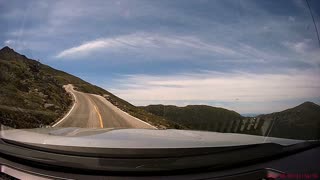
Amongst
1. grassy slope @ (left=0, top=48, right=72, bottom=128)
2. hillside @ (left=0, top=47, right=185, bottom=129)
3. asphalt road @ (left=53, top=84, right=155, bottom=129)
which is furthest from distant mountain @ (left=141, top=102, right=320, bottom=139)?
grassy slope @ (left=0, top=48, right=72, bottom=128)

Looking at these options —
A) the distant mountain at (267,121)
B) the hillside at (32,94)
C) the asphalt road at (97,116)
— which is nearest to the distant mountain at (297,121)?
the distant mountain at (267,121)

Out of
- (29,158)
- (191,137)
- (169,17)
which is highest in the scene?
(169,17)

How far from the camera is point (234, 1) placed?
360 centimetres

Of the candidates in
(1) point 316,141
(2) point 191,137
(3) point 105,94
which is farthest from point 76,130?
(1) point 316,141

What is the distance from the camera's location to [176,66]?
12.9ft

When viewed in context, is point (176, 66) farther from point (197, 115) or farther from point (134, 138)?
point (134, 138)

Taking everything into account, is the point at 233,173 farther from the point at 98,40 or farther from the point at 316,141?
the point at 98,40

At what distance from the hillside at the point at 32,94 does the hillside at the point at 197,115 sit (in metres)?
0.11

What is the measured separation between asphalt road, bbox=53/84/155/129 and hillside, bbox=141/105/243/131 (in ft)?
0.91

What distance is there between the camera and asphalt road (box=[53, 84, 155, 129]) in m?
4.39

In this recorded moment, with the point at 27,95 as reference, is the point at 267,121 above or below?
below

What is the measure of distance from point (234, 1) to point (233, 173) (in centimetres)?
160

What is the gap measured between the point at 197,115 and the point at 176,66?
1.99ft

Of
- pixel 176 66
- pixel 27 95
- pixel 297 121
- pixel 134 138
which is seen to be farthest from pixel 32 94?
pixel 297 121
